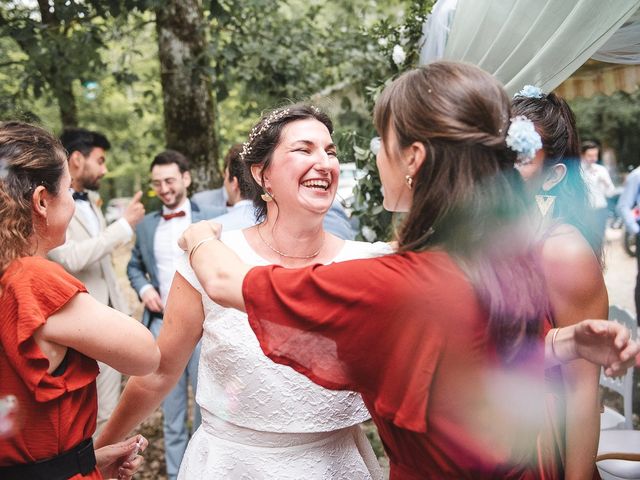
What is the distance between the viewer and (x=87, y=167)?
487 cm

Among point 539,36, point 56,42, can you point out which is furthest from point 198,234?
point 56,42

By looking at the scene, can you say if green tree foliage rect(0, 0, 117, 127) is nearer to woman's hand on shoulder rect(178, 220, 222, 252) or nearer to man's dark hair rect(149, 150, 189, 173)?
man's dark hair rect(149, 150, 189, 173)

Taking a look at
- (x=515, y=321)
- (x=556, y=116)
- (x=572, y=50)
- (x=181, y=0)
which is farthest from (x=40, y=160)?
(x=181, y=0)

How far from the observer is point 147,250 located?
199 inches

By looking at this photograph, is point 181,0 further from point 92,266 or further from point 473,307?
point 473,307

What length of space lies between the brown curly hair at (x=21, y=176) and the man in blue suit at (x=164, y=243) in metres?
3.06

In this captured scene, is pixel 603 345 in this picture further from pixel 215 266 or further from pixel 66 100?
pixel 66 100

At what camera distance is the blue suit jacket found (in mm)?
5039

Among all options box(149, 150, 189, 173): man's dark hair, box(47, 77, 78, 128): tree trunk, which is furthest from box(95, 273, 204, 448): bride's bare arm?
box(47, 77, 78, 128): tree trunk

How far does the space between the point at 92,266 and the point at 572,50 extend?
133 inches

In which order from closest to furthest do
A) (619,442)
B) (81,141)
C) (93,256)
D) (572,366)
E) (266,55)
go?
(572,366), (619,442), (93,256), (81,141), (266,55)

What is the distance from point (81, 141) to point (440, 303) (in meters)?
4.18

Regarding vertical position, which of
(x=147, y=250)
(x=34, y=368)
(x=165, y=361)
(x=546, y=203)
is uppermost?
(x=546, y=203)

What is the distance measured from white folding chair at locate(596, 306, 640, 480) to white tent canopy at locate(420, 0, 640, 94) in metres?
1.61
